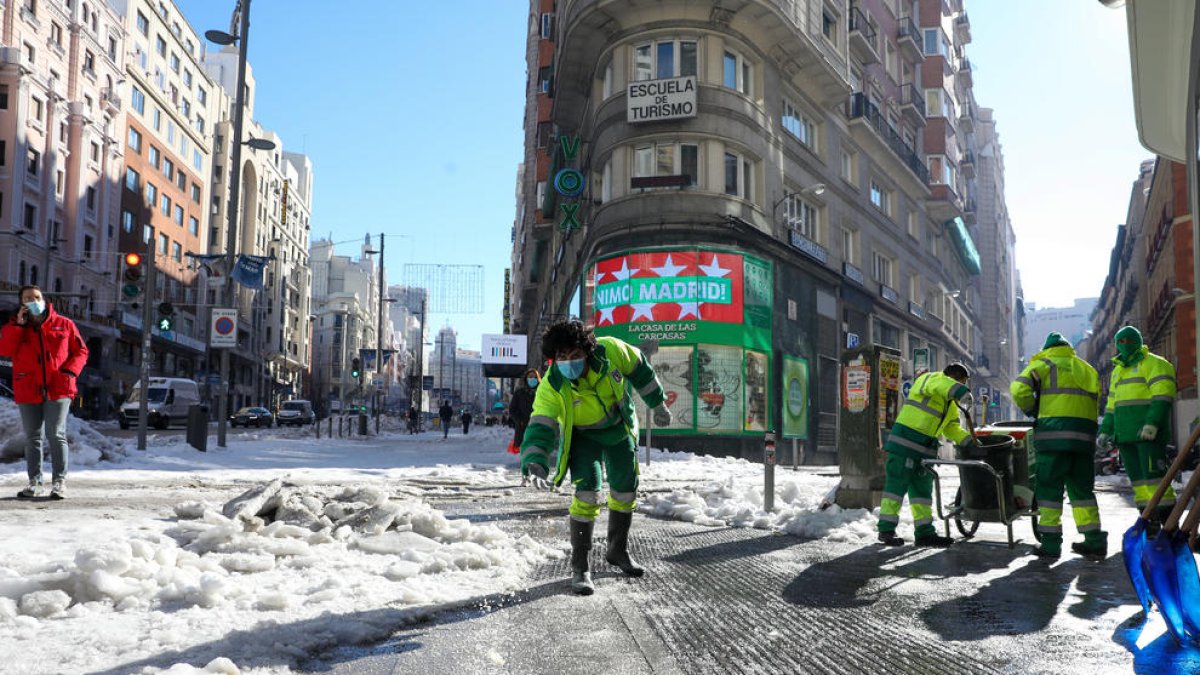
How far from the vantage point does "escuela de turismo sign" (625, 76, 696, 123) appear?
77.9ft

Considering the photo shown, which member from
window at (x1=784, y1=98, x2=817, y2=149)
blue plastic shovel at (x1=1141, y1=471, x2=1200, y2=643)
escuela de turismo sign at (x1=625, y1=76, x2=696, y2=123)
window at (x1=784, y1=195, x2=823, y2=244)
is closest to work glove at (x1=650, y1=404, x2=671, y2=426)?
blue plastic shovel at (x1=1141, y1=471, x2=1200, y2=643)

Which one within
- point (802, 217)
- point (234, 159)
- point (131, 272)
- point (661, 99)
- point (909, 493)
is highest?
point (661, 99)

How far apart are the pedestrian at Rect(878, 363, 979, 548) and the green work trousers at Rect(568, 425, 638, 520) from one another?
9.92 ft

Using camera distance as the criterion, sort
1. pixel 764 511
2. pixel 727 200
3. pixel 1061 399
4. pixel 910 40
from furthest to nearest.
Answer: pixel 910 40, pixel 727 200, pixel 764 511, pixel 1061 399

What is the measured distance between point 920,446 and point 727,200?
673 inches

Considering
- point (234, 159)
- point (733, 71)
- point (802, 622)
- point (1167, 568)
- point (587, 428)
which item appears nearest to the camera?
point (1167, 568)

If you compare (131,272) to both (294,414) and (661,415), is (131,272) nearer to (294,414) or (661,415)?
(661,415)

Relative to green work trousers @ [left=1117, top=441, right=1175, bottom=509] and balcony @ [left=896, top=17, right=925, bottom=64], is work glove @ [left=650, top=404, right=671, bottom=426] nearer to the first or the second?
green work trousers @ [left=1117, top=441, right=1175, bottom=509]

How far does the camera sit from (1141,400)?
7.37 m

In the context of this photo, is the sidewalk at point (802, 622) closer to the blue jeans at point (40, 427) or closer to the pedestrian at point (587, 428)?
the pedestrian at point (587, 428)

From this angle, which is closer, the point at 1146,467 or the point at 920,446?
the point at 1146,467

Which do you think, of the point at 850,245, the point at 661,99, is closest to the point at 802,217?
the point at 850,245

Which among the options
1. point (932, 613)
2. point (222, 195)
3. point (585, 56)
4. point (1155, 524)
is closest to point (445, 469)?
point (932, 613)

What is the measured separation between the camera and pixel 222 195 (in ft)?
264
